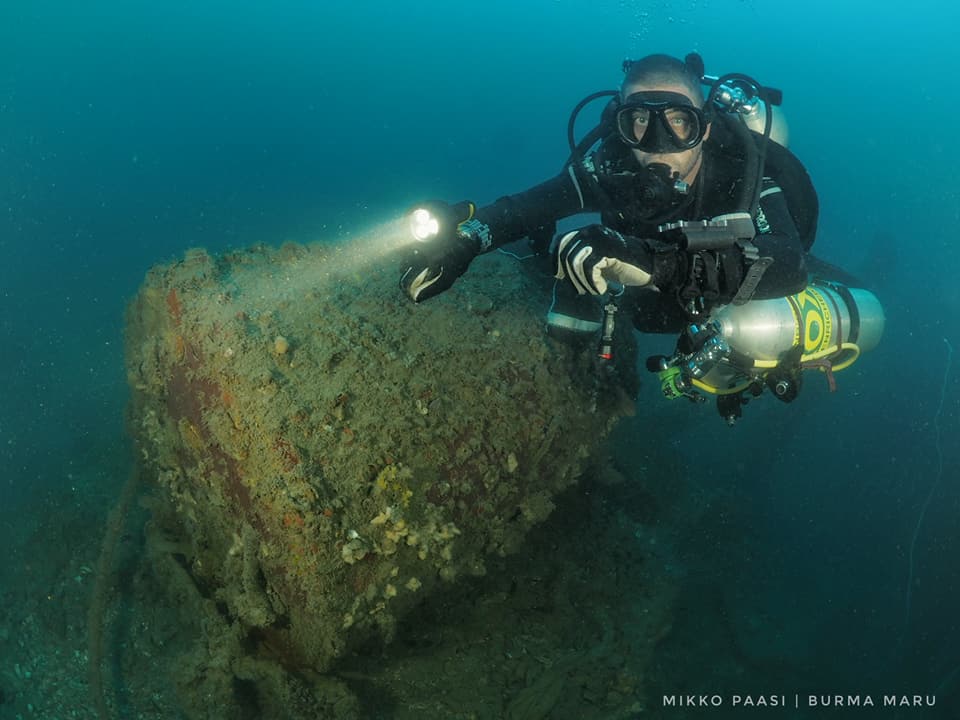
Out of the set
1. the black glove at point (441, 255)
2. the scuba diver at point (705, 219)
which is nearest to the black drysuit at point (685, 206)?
the scuba diver at point (705, 219)

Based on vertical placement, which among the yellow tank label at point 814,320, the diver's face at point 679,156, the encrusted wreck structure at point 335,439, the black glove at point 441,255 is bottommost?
the encrusted wreck structure at point 335,439

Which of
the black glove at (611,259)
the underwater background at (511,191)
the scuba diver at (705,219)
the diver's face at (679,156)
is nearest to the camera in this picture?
the black glove at (611,259)

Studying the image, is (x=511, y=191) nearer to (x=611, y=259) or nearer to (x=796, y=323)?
(x=796, y=323)

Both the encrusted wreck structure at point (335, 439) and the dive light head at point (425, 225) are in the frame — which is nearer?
the encrusted wreck structure at point (335, 439)

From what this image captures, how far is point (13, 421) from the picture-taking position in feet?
25.5

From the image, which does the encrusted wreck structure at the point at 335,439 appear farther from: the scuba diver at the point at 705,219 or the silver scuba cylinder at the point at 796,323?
the silver scuba cylinder at the point at 796,323

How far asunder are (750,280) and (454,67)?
71941 millimetres

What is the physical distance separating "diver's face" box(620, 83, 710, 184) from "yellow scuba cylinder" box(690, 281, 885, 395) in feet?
3.00

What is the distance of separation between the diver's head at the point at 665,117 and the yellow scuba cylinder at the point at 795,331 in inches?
38.0

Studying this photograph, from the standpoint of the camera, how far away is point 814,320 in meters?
3.30

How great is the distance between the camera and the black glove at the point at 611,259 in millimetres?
2369

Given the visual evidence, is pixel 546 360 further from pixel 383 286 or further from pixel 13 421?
pixel 13 421

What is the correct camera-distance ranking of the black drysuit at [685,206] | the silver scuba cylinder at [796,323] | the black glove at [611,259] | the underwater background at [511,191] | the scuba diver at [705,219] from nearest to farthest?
the black glove at [611,259]
the black drysuit at [685,206]
the scuba diver at [705,219]
the silver scuba cylinder at [796,323]
the underwater background at [511,191]

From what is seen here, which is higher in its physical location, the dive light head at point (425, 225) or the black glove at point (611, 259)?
the dive light head at point (425, 225)
